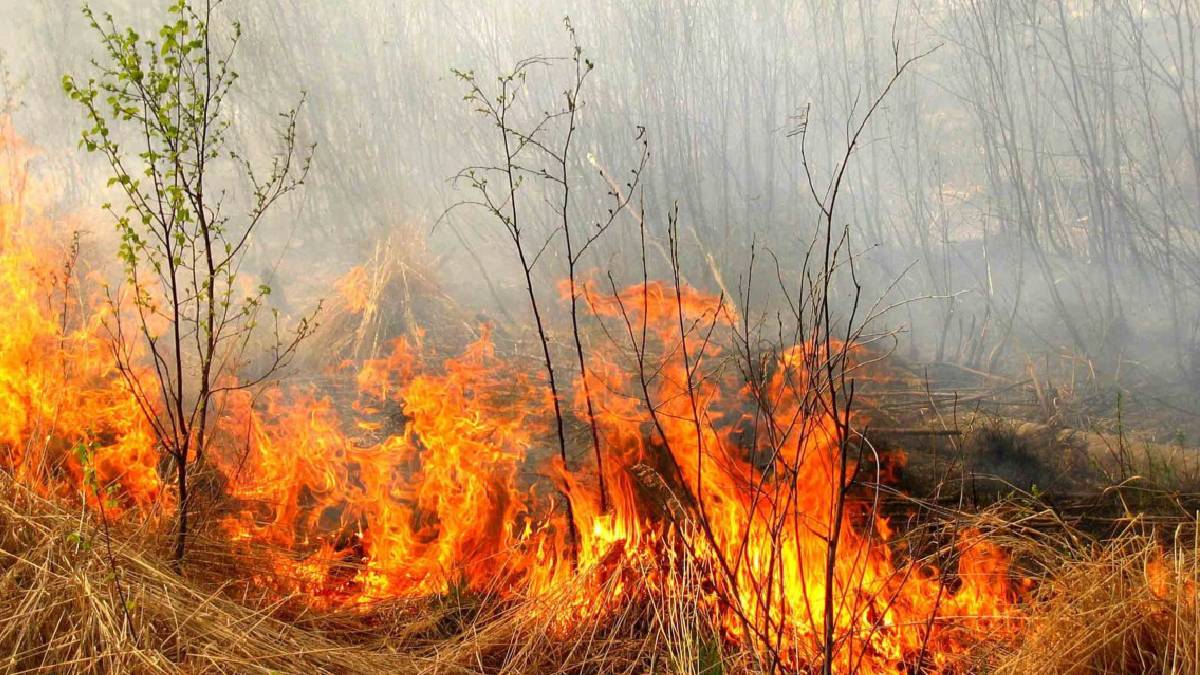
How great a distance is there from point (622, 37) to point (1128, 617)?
21.9ft

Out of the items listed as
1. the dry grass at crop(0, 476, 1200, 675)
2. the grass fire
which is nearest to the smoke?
the grass fire

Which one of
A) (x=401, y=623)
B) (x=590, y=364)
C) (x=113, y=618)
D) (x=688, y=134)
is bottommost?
(x=401, y=623)

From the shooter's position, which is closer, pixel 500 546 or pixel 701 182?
pixel 500 546

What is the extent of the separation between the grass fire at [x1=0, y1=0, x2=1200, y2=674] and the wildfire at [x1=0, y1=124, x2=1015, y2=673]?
0.09 ft

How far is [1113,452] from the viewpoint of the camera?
3.98 m

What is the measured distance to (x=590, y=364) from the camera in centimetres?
568

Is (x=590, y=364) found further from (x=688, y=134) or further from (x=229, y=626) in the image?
(x=229, y=626)

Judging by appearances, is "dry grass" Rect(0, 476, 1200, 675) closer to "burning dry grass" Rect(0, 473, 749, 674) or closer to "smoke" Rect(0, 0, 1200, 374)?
"burning dry grass" Rect(0, 473, 749, 674)

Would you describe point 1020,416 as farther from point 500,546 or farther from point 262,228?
point 262,228

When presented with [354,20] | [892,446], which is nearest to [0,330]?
[354,20]

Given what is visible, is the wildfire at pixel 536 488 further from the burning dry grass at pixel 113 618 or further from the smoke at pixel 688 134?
the smoke at pixel 688 134

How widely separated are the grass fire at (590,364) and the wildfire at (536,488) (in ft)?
0.09

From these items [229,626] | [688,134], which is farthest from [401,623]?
[688,134]

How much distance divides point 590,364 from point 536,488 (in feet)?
5.55
